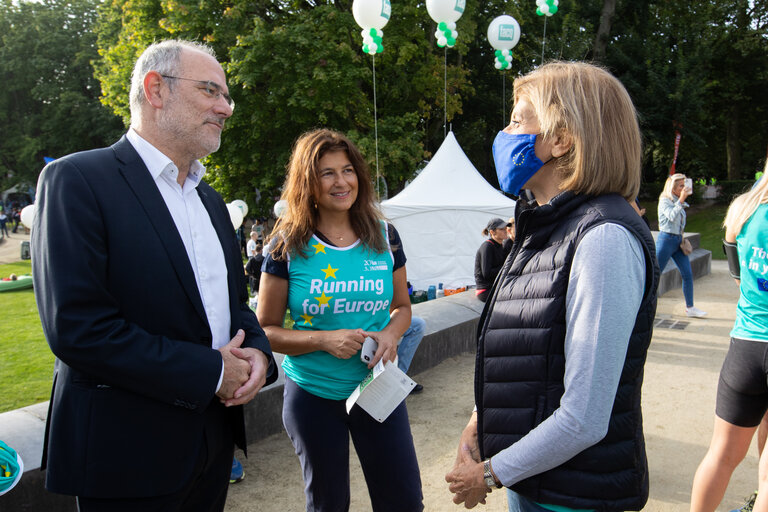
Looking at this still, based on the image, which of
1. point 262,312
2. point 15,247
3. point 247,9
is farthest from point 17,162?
point 262,312

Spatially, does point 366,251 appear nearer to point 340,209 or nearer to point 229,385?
point 340,209

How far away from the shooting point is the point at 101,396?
1.59 metres

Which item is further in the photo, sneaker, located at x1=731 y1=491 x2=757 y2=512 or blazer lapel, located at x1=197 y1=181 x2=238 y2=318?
sneaker, located at x1=731 y1=491 x2=757 y2=512

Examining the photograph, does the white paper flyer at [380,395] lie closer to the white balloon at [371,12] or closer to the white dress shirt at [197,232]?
the white dress shirt at [197,232]

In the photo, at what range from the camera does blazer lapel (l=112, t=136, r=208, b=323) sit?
1668mm

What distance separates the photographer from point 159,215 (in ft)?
5.53

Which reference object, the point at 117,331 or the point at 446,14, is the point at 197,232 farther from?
the point at 446,14

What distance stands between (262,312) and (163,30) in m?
17.6

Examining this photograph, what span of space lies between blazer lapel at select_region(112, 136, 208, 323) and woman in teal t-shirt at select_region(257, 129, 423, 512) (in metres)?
0.68

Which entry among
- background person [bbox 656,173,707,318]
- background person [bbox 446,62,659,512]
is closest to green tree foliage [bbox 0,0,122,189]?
background person [bbox 656,173,707,318]

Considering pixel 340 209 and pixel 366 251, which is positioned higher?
pixel 340 209

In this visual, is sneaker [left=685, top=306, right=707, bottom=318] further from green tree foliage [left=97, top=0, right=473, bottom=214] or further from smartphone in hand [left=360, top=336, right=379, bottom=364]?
green tree foliage [left=97, top=0, right=473, bottom=214]

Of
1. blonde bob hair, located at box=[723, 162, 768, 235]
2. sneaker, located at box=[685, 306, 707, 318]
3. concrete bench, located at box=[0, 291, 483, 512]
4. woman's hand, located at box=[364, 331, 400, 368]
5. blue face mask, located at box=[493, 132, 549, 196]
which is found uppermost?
blue face mask, located at box=[493, 132, 549, 196]

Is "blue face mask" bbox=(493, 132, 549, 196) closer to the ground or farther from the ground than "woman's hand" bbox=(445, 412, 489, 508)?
farther from the ground
